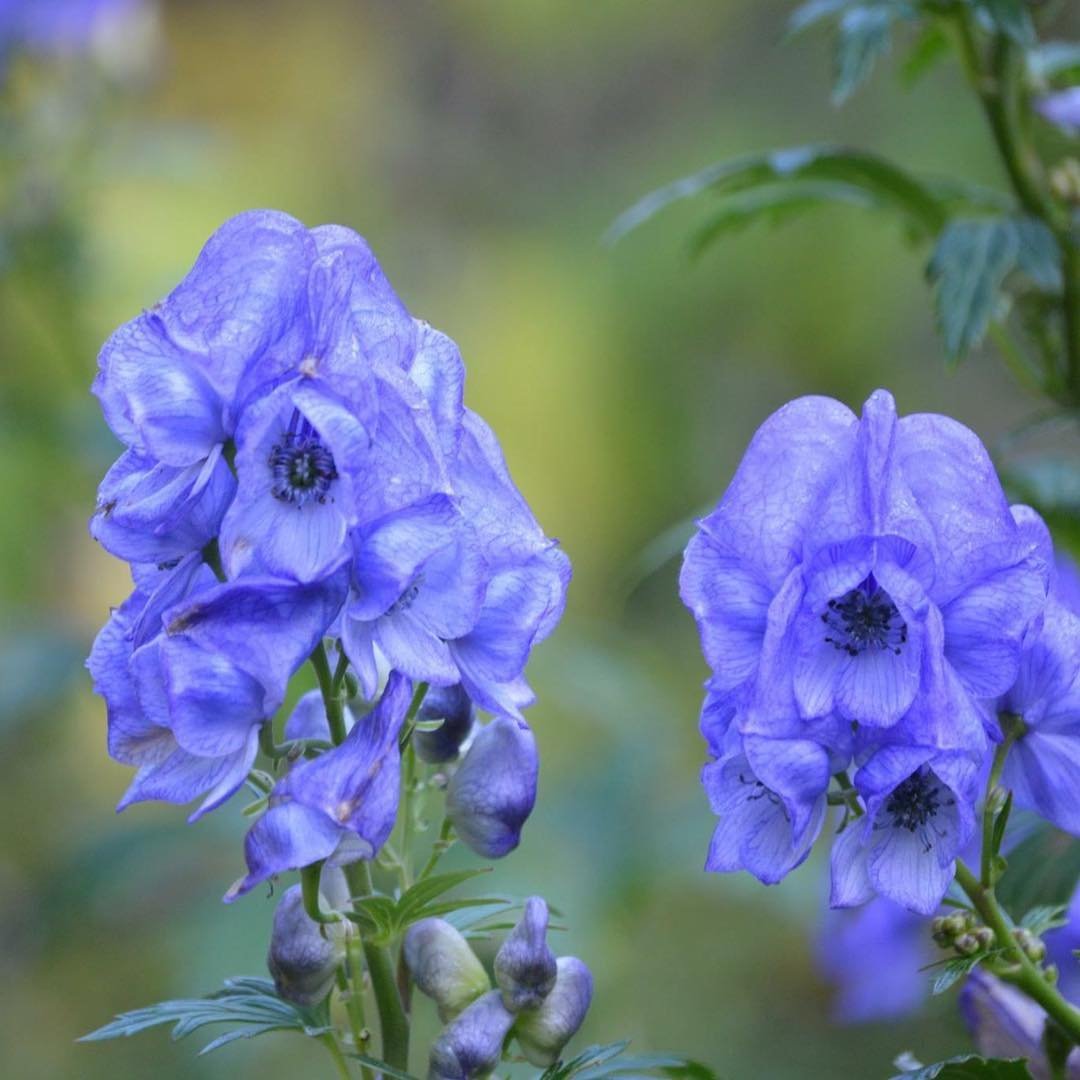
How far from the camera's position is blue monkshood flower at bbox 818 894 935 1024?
1.00m

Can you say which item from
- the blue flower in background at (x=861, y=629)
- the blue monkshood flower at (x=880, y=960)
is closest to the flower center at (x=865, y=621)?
the blue flower in background at (x=861, y=629)

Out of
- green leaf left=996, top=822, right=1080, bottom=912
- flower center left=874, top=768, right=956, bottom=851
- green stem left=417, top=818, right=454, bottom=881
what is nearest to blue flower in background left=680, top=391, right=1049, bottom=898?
flower center left=874, top=768, right=956, bottom=851

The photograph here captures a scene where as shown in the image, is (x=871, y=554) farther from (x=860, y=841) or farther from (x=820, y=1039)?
(x=820, y=1039)

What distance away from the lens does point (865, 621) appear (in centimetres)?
55

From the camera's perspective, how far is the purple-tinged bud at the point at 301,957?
565mm

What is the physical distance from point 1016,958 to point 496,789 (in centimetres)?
Answer: 19

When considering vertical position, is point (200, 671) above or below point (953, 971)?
above

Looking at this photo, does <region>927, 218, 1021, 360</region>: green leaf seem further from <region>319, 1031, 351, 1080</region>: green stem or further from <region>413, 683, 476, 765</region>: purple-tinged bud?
<region>319, 1031, 351, 1080</region>: green stem

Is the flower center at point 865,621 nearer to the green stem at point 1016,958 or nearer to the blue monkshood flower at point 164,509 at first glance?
the green stem at point 1016,958

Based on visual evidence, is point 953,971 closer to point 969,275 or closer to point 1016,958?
point 1016,958

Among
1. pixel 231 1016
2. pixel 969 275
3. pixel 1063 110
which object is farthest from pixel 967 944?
pixel 1063 110

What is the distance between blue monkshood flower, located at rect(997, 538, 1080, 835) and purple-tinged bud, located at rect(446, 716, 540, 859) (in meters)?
0.17

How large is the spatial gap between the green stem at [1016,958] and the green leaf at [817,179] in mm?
487

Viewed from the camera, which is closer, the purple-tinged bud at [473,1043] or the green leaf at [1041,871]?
the purple-tinged bud at [473,1043]
